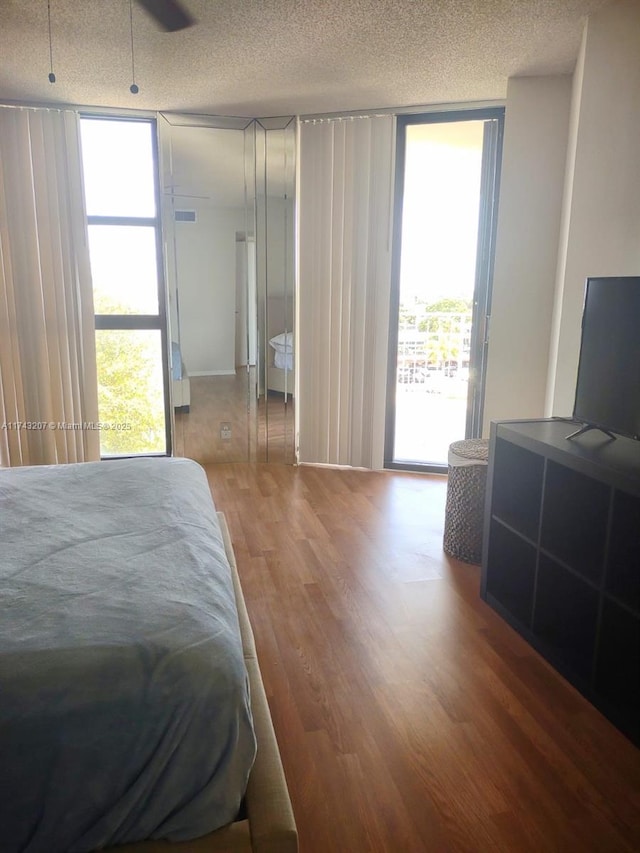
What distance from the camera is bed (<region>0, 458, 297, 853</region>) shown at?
43.5 inches

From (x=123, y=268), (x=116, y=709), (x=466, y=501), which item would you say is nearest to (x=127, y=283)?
(x=123, y=268)

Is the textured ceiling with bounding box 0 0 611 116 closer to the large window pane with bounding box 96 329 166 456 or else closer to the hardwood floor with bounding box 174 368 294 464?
the large window pane with bounding box 96 329 166 456

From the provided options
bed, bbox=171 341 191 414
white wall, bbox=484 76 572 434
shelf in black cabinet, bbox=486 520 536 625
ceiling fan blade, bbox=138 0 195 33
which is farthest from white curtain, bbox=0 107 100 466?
shelf in black cabinet, bbox=486 520 536 625

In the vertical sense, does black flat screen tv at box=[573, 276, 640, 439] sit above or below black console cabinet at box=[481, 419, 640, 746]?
above

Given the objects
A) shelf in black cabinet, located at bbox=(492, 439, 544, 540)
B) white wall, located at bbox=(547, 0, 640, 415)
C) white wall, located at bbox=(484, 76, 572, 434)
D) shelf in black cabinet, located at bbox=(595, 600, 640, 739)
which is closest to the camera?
shelf in black cabinet, located at bbox=(595, 600, 640, 739)

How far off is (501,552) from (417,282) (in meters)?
2.31

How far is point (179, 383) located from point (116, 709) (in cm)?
354

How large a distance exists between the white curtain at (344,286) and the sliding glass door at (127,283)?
1109mm

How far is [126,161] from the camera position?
13.6ft

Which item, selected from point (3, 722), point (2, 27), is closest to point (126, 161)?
point (2, 27)

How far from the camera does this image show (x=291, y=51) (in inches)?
120

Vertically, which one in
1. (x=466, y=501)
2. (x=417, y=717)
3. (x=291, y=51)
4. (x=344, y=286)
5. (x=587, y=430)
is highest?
(x=291, y=51)

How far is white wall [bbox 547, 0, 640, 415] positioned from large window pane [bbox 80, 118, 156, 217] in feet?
9.42

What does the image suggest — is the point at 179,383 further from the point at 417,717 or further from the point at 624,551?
the point at 624,551
